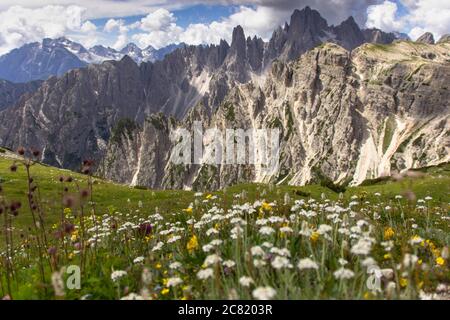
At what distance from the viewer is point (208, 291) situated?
7.52 meters

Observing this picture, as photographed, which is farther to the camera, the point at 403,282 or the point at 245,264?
the point at 403,282

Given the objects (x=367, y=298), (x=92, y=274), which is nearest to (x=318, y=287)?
(x=367, y=298)

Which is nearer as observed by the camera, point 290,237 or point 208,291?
point 208,291

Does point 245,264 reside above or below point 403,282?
above

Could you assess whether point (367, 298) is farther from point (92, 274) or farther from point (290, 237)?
point (92, 274)

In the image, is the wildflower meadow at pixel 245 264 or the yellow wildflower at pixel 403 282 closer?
the wildflower meadow at pixel 245 264

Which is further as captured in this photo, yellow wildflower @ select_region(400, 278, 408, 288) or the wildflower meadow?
yellow wildflower @ select_region(400, 278, 408, 288)

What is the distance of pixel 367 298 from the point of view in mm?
6543
